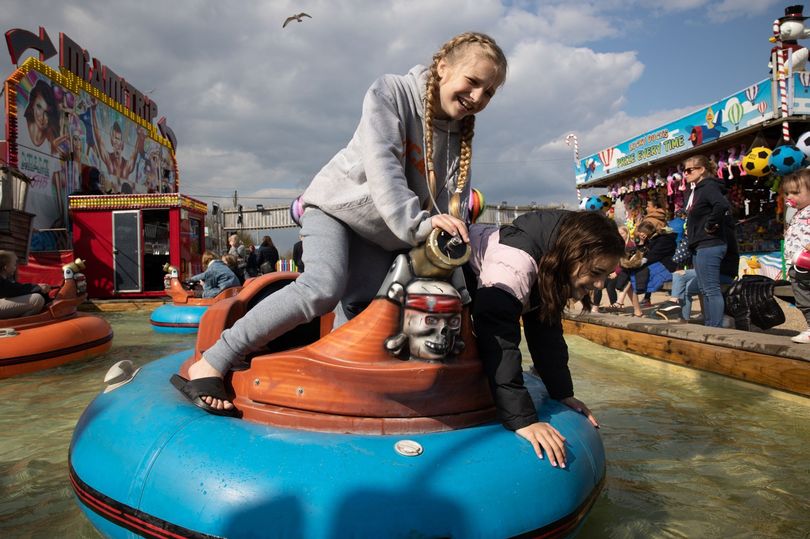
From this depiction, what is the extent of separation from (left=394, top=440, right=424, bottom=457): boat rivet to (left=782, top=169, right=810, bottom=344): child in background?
10.7 ft

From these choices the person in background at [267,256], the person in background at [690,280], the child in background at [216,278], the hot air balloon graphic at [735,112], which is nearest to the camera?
the person in background at [690,280]

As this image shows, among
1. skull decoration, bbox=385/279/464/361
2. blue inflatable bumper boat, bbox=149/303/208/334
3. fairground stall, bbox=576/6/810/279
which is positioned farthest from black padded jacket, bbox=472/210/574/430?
fairground stall, bbox=576/6/810/279

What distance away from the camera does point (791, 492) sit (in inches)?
78.2

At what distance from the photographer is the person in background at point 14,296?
4.67 metres

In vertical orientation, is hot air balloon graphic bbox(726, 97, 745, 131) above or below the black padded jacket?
above

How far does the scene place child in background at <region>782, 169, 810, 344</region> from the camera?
3.52m

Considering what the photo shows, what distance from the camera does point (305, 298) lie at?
1.76 meters

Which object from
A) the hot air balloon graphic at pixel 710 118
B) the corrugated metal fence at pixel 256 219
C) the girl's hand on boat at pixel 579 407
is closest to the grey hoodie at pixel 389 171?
the girl's hand on boat at pixel 579 407

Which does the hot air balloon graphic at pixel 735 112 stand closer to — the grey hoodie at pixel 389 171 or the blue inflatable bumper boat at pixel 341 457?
the grey hoodie at pixel 389 171

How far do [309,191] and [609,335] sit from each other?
396 centimetres

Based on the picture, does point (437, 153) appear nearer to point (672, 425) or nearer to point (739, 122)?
point (672, 425)

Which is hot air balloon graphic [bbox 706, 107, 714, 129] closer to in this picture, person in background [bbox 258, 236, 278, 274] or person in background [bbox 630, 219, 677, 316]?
person in background [bbox 630, 219, 677, 316]

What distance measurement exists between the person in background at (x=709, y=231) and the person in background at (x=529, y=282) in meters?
3.05

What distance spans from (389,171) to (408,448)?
0.84 metres
